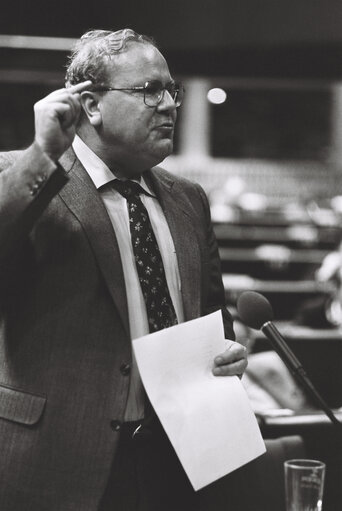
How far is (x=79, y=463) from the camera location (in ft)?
4.34

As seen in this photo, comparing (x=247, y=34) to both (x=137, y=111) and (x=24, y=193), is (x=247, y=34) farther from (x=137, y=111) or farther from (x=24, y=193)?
(x=24, y=193)

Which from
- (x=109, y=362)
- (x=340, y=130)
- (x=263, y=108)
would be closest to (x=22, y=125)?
(x=263, y=108)

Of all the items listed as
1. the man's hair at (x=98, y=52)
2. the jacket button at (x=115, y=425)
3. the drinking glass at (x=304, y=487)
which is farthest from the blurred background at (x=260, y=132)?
the man's hair at (x=98, y=52)

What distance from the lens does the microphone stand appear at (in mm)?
1284

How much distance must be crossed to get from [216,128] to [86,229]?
1083 cm

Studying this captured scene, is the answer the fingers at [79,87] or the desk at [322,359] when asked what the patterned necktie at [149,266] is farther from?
the desk at [322,359]

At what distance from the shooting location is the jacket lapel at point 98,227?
1345 millimetres

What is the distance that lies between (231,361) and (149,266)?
0.78ft

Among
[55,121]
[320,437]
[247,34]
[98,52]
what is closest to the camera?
[55,121]

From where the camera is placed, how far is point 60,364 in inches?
52.3

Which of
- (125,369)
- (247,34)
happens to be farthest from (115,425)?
A: (247,34)

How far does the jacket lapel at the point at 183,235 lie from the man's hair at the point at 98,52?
0.25 m

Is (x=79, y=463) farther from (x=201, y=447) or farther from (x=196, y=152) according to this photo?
(x=196, y=152)

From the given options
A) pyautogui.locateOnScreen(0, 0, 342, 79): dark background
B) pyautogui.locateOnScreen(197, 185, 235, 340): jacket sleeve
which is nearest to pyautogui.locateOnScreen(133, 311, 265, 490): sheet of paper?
pyautogui.locateOnScreen(197, 185, 235, 340): jacket sleeve
